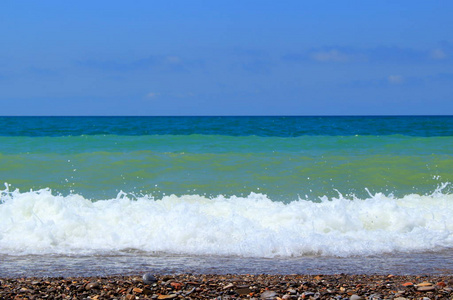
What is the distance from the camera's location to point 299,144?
18.9 meters

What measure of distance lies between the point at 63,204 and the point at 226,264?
3380mm

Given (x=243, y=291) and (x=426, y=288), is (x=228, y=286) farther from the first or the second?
(x=426, y=288)

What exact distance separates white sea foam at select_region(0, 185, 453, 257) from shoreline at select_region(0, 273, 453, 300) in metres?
1.51

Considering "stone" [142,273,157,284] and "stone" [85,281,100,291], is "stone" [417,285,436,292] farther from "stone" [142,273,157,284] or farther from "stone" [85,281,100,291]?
"stone" [85,281,100,291]

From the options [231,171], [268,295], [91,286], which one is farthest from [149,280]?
[231,171]

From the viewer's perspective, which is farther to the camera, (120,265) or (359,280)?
(120,265)

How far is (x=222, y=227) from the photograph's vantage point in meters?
7.18

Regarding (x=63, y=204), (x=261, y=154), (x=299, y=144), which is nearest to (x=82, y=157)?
(x=261, y=154)

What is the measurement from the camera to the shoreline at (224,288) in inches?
172

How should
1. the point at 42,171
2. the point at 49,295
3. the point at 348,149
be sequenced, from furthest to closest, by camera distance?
the point at 348,149
the point at 42,171
the point at 49,295

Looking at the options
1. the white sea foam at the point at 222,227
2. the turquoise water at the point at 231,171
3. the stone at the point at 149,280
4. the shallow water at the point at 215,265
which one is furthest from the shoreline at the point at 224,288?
the turquoise water at the point at 231,171

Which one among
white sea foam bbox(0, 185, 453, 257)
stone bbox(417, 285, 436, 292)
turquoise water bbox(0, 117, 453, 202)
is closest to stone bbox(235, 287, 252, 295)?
stone bbox(417, 285, 436, 292)

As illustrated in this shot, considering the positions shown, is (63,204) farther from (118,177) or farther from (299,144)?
(299,144)

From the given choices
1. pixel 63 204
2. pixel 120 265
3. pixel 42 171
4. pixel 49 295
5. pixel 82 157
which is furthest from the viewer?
pixel 82 157
